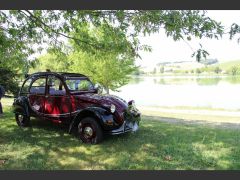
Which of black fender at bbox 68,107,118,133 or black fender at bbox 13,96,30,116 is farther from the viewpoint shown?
black fender at bbox 13,96,30,116

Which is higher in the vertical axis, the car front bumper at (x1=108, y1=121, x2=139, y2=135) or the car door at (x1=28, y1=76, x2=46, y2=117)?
the car door at (x1=28, y1=76, x2=46, y2=117)

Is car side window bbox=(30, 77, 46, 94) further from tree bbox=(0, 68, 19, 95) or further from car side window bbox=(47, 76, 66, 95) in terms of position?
tree bbox=(0, 68, 19, 95)

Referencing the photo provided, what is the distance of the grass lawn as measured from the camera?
22.1 feet

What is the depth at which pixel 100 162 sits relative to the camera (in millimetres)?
6926

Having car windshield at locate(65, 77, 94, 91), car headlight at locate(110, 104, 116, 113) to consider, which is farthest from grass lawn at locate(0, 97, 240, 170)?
car windshield at locate(65, 77, 94, 91)

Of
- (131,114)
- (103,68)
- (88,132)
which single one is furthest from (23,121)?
(103,68)

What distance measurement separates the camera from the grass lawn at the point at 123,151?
266 inches

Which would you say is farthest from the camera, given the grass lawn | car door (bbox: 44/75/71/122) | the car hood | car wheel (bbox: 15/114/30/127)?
car wheel (bbox: 15/114/30/127)

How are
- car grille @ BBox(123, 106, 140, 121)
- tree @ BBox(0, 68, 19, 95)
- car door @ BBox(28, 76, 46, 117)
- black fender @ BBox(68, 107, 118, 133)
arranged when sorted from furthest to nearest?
tree @ BBox(0, 68, 19, 95) → car door @ BBox(28, 76, 46, 117) → car grille @ BBox(123, 106, 140, 121) → black fender @ BBox(68, 107, 118, 133)

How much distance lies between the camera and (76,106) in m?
8.61

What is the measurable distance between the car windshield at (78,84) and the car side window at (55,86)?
215 mm

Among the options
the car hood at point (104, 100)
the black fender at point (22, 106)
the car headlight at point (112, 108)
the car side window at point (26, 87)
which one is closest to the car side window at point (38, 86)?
the car side window at point (26, 87)

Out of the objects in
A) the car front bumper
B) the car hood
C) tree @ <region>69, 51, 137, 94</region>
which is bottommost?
the car front bumper

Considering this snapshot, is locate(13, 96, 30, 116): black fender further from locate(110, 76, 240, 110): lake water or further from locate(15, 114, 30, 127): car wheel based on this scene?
locate(110, 76, 240, 110): lake water
